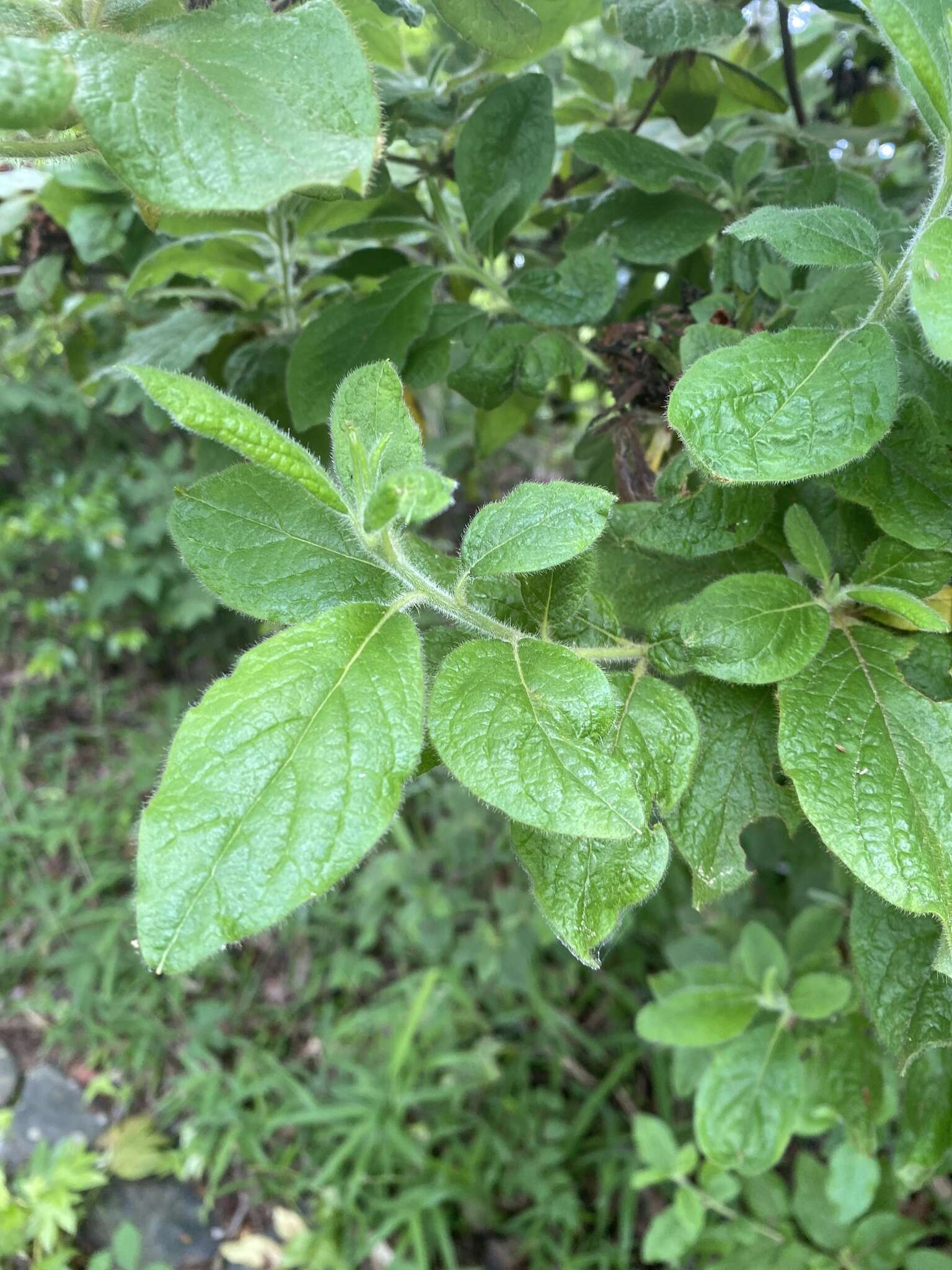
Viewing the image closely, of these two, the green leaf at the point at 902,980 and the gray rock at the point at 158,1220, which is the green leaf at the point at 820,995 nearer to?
the green leaf at the point at 902,980

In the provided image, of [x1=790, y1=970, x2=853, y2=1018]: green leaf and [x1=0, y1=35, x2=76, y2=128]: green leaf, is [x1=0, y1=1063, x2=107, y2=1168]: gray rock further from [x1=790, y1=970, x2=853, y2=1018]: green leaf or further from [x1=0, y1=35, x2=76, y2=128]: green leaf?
[x1=0, y1=35, x2=76, y2=128]: green leaf

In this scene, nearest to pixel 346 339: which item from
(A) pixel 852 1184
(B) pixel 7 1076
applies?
(A) pixel 852 1184

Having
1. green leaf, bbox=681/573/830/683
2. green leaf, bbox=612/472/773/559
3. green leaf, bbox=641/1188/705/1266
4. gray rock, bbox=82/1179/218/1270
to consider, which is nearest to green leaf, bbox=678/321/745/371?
green leaf, bbox=612/472/773/559

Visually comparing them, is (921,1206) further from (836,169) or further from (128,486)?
(128,486)

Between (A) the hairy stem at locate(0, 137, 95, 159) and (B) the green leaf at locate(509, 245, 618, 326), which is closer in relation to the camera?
(A) the hairy stem at locate(0, 137, 95, 159)

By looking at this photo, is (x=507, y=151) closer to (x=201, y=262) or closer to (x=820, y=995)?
(x=201, y=262)

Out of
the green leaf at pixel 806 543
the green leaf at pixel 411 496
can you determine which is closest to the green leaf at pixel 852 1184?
the green leaf at pixel 806 543
